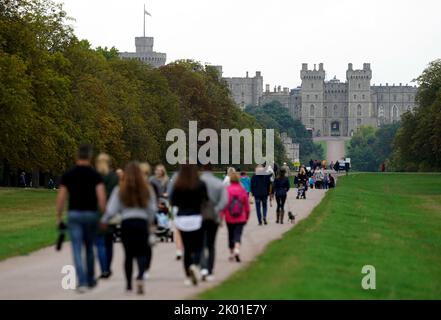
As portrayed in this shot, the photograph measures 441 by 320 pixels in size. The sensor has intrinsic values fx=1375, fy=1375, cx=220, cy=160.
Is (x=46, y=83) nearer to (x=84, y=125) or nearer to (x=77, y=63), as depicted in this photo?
(x=84, y=125)

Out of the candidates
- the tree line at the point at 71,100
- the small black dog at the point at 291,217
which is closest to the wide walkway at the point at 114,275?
the small black dog at the point at 291,217

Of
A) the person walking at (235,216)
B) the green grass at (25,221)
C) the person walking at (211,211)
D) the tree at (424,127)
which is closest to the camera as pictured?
the person walking at (211,211)

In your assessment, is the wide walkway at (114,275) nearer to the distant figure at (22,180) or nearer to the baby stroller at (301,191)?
the baby stroller at (301,191)

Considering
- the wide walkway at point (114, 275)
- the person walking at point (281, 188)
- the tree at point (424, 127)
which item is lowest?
the wide walkway at point (114, 275)

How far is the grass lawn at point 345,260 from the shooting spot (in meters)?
17.2

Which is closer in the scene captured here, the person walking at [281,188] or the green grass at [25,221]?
the green grass at [25,221]

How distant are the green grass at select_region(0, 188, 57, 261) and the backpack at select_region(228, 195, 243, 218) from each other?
3.96m

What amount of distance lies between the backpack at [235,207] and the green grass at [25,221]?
3.96 metres

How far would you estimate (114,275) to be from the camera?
61.2 ft

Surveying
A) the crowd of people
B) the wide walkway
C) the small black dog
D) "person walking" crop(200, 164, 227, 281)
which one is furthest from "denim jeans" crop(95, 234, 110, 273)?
the small black dog

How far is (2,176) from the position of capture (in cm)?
7288

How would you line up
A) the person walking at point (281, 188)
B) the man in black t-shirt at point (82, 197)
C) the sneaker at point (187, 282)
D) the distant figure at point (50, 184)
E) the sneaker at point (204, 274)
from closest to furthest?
1. the man in black t-shirt at point (82, 197)
2. the sneaker at point (187, 282)
3. the sneaker at point (204, 274)
4. the person walking at point (281, 188)
5. the distant figure at point (50, 184)

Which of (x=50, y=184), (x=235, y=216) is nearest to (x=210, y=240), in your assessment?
(x=235, y=216)
